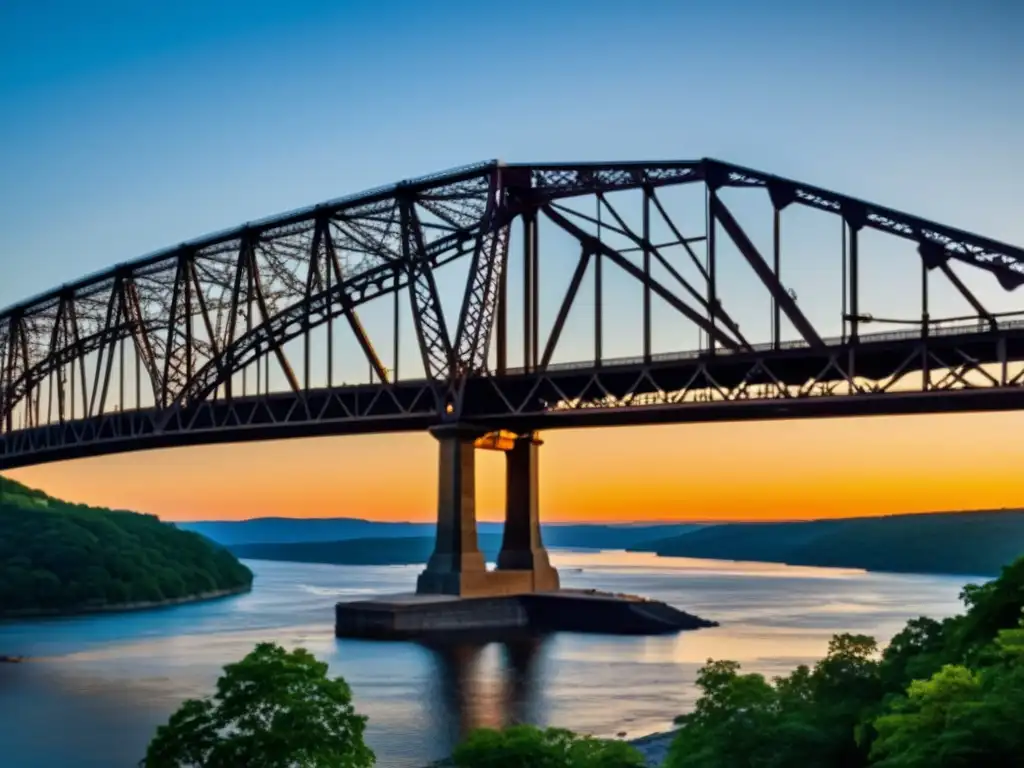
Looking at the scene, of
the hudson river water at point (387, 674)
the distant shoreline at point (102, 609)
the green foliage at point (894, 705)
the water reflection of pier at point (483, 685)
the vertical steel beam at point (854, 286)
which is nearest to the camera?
the green foliage at point (894, 705)

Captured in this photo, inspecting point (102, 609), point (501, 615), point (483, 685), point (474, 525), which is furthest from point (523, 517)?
point (102, 609)

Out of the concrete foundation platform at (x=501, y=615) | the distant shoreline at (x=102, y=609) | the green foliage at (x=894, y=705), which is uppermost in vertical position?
the green foliage at (x=894, y=705)

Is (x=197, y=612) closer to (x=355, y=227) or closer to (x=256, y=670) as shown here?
(x=355, y=227)

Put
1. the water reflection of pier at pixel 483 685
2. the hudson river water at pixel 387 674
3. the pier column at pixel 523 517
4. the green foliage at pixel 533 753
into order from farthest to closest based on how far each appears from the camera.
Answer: the pier column at pixel 523 517 < the water reflection of pier at pixel 483 685 < the hudson river water at pixel 387 674 < the green foliage at pixel 533 753

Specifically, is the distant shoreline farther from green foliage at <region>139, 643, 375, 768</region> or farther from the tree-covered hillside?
green foliage at <region>139, 643, 375, 768</region>

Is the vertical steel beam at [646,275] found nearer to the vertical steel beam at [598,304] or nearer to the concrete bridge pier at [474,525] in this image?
the vertical steel beam at [598,304]

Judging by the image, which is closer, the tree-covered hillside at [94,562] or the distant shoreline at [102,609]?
the distant shoreline at [102,609]

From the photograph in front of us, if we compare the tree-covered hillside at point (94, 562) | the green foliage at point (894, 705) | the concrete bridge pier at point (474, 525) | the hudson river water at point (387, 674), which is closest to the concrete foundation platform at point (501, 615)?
the concrete bridge pier at point (474, 525)
